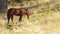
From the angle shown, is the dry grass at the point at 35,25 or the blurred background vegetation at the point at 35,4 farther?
the blurred background vegetation at the point at 35,4

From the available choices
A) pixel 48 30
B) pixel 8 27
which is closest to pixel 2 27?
pixel 8 27

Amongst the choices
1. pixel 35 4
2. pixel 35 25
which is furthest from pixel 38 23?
pixel 35 4

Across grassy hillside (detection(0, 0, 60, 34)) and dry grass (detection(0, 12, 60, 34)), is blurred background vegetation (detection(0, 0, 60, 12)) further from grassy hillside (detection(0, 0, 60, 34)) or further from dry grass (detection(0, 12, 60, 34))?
dry grass (detection(0, 12, 60, 34))

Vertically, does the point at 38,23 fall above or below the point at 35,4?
below

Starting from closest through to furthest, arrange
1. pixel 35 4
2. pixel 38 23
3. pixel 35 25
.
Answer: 1. pixel 35 25
2. pixel 38 23
3. pixel 35 4

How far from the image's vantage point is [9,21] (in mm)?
12820

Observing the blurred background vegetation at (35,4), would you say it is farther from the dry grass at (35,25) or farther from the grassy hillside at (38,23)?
the dry grass at (35,25)

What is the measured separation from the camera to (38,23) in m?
12.7

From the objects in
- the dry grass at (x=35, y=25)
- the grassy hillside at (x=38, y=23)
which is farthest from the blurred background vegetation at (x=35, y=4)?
the dry grass at (x=35, y=25)

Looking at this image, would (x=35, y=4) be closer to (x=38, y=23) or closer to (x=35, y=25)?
(x=38, y=23)

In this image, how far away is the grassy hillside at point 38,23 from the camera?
11414 millimetres

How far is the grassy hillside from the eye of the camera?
37.4 feet

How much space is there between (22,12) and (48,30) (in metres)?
1.91

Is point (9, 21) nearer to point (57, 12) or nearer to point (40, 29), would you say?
point (40, 29)
